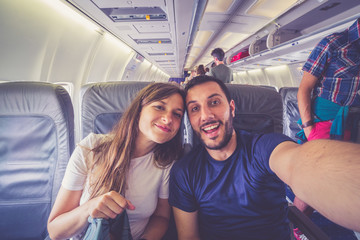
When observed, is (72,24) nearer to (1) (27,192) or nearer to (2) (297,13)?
(1) (27,192)

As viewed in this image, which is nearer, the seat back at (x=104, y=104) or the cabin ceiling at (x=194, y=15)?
the seat back at (x=104, y=104)

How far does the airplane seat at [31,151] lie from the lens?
121 cm

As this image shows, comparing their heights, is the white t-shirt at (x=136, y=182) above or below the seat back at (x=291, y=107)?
below

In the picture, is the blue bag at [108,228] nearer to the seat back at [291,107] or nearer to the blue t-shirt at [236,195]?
the blue t-shirt at [236,195]

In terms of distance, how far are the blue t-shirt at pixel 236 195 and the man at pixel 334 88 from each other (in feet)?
2.65

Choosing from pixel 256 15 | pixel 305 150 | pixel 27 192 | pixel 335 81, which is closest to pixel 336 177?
pixel 305 150

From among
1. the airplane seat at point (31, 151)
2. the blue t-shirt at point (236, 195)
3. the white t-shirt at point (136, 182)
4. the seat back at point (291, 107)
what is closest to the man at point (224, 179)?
the blue t-shirt at point (236, 195)

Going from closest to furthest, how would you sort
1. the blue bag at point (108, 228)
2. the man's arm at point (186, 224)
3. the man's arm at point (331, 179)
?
1. the man's arm at point (331, 179)
2. the blue bag at point (108, 228)
3. the man's arm at point (186, 224)

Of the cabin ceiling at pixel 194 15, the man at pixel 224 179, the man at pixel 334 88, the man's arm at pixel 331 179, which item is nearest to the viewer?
the man's arm at pixel 331 179

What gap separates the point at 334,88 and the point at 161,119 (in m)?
1.62

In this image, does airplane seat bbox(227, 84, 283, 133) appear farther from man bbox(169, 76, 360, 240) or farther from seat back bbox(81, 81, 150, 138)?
seat back bbox(81, 81, 150, 138)

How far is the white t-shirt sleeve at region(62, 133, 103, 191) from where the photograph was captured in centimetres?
102

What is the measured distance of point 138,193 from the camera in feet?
3.63

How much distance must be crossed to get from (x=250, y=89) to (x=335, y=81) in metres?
0.72
